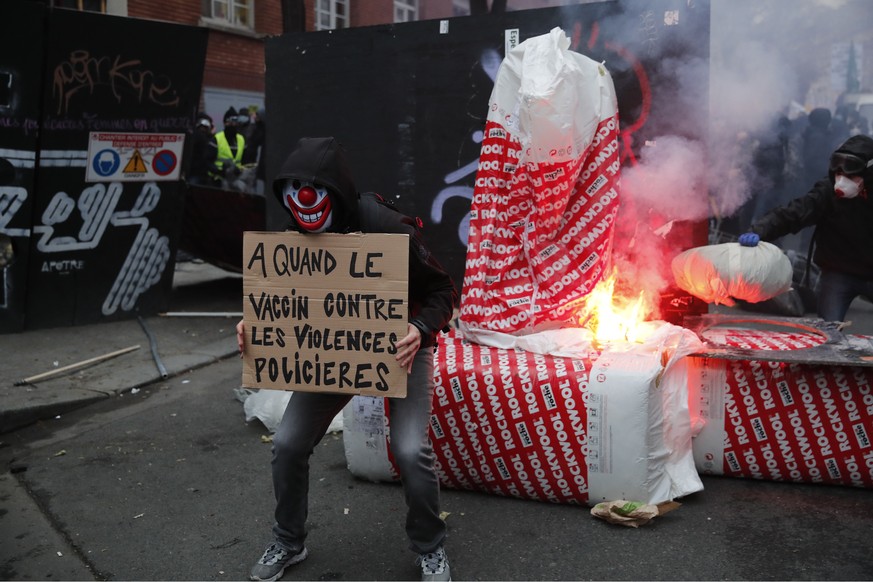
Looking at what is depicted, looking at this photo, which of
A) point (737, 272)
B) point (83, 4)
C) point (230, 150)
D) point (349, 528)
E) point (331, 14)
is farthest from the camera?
point (331, 14)

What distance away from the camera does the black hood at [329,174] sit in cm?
286

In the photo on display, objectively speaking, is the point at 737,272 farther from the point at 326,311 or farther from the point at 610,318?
the point at 326,311

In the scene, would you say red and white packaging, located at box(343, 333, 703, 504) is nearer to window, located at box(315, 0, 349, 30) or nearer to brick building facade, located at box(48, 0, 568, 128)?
brick building facade, located at box(48, 0, 568, 128)

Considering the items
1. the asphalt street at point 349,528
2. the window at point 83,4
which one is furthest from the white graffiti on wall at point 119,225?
the window at point 83,4

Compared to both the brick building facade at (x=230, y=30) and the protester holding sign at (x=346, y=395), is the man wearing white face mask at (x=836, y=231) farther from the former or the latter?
the brick building facade at (x=230, y=30)

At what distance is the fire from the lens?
159 inches

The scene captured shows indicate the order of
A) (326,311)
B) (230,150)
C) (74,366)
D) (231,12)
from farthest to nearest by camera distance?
(231,12) < (230,150) < (74,366) < (326,311)

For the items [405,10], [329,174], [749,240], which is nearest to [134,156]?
[329,174]

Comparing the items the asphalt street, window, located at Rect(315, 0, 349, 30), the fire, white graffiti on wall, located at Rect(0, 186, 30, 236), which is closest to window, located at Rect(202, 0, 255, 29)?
window, located at Rect(315, 0, 349, 30)

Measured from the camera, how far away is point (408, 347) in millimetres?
2865

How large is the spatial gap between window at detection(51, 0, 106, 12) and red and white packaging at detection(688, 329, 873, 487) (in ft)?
41.5

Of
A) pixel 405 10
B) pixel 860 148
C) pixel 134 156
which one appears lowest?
pixel 860 148

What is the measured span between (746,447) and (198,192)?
A: 20.0 feet

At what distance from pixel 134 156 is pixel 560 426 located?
5.22 m
